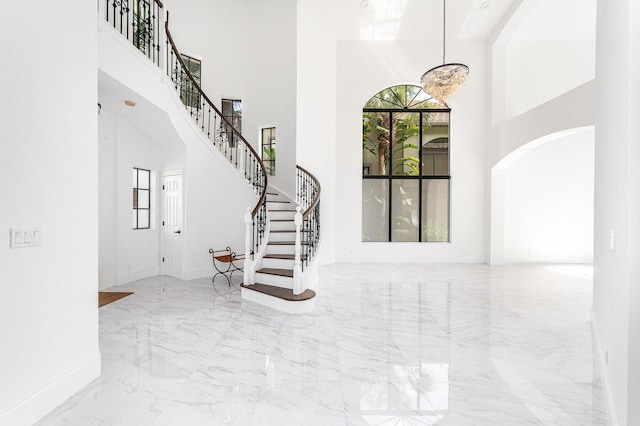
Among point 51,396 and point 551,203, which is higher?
point 551,203

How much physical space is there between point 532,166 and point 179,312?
360 inches

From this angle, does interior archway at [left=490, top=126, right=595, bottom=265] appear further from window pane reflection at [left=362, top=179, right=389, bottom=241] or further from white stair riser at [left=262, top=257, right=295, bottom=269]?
white stair riser at [left=262, top=257, right=295, bottom=269]

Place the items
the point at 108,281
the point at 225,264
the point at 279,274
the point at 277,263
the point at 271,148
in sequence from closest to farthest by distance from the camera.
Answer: the point at 279,274, the point at 277,263, the point at 108,281, the point at 225,264, the point at 271,148

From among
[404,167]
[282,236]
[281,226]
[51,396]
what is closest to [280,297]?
[282,236]

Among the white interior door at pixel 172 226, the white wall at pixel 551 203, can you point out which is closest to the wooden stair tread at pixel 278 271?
the white interior door at pixel 172 226

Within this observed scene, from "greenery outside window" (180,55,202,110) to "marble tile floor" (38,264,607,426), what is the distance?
491 centimetres

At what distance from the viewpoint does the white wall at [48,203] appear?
1.99 m

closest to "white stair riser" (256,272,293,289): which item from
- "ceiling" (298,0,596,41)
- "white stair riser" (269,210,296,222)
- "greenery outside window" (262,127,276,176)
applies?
"white stair riser" (269,210,296,222)

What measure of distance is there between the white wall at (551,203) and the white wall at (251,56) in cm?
603

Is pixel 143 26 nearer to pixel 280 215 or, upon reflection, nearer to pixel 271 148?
pixel 271 148

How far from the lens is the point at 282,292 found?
480 cm

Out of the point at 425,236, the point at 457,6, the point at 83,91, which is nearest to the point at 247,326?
the point at 83,91

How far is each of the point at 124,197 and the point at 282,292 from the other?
3.66m

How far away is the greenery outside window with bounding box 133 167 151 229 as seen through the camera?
21.0 feet
